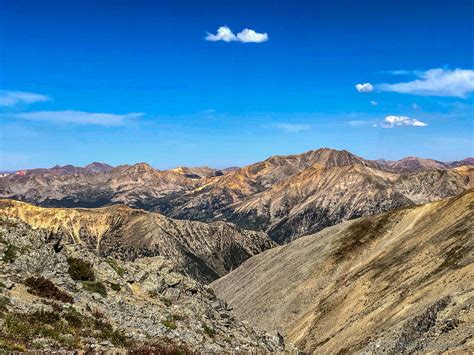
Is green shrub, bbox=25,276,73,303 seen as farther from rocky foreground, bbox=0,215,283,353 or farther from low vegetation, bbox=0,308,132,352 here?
low vegetation, bbox=0,308,132,352

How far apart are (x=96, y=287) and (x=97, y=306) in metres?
5.30

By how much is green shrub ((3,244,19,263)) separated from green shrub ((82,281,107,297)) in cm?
547

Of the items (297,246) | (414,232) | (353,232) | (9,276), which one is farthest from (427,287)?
(297,246)

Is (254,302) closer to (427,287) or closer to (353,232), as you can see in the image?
(353,232)

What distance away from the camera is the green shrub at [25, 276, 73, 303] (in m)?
26.6

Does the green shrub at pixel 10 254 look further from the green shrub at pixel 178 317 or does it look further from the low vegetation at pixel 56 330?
the green shrub at pixel 178 317

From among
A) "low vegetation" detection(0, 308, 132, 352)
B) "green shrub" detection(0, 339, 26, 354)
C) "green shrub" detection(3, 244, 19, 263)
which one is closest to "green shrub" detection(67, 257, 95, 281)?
"green shrub" detection(3, 244, 19, 263)

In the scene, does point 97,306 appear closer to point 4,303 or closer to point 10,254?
point 10,254

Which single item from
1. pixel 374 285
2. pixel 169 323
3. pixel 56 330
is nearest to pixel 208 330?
pixel 169 323

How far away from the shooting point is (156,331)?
93.1 ft

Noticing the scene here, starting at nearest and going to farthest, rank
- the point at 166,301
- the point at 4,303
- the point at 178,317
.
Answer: the point at 4,303, the point at 178,317, the point at 166,301

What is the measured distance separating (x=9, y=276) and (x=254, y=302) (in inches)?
3479

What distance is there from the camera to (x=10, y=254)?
3028cm

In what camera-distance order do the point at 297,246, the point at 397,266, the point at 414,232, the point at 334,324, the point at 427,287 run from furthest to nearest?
1. the point at 297,246
2. the point at 414,232
3. the point at 397,266
4. the point at 334,324
5. the point at 427,287
